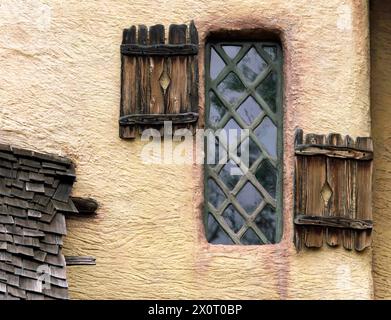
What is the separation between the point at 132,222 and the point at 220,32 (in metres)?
1.36

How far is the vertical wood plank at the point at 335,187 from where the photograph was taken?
11836 mm

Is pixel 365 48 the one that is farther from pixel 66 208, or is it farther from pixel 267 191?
pixel 66 208

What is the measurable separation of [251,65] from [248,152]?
57 cm

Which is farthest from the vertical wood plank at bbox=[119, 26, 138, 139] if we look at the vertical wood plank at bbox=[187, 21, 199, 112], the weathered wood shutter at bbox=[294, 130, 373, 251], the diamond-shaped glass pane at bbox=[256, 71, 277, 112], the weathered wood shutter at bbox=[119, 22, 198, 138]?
the weathered wood shutter at bbox=[294, 130, 373, 251]

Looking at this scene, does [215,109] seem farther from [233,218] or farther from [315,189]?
[315,189]

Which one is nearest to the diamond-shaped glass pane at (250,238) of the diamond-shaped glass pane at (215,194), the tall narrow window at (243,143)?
the tall narrow window at (243,143)

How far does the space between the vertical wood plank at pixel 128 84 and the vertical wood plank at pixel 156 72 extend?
0.35 ft

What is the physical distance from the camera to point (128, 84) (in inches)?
475

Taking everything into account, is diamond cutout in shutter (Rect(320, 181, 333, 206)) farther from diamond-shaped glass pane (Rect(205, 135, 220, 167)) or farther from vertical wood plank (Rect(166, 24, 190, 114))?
vertical wood plank (Rect(166, 24, 190, 114))

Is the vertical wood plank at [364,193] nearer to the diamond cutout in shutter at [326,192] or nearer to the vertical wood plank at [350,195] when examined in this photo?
the vertical wood plank at [350,195]

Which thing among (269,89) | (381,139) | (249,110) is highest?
(269,89)

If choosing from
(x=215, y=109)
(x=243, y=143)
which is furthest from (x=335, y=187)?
(x=215, y=109)

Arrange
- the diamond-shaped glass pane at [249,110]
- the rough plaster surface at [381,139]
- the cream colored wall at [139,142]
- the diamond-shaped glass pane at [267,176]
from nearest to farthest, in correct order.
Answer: the cream colored wall at [139,142] → the diamond-shaped glass pane at [267,176] → the diamond-shaped glass pane at [249,110] → the rough plaster surface at [381,139]

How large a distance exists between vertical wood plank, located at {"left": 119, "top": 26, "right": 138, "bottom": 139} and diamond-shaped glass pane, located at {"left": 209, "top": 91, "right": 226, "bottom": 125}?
51 centimetres
